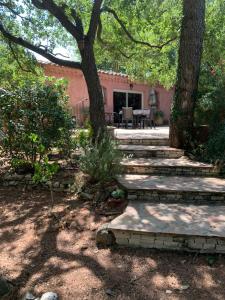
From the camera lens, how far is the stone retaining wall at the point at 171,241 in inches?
140

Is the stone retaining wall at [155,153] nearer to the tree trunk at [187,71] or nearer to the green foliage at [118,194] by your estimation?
the tree trunk at [187,71]

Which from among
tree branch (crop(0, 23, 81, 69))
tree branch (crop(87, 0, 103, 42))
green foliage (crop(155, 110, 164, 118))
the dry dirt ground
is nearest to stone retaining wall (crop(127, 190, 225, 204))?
the dry dirt ground

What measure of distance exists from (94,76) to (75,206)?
9.80 feet

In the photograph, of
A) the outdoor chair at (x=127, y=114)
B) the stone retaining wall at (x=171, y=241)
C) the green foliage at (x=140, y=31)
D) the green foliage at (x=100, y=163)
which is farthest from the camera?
the outdoor chair at (x=127, y=114)

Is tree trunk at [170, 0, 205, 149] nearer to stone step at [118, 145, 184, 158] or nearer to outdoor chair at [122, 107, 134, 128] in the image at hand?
stone step at [118, 145, 184, 158]

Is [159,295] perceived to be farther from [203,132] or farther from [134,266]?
[203,132]

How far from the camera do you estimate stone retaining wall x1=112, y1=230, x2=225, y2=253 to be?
356 cm

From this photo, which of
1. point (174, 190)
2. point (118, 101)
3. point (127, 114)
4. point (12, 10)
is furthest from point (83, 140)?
point (118, 101)

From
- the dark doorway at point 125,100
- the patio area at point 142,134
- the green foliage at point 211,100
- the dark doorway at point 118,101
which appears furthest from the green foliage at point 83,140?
the dark doorway at point 118,101

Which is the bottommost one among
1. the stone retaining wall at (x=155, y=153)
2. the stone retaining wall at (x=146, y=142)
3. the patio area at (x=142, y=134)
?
the stone retaining wall at (x=155, y=153)

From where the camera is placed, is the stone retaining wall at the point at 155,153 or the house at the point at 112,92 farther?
the house at the point at 112,92

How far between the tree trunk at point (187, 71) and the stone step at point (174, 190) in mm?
1966

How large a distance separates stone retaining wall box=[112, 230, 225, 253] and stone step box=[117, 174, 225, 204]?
4.00 ft

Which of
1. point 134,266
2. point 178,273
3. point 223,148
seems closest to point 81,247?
point 134,266
